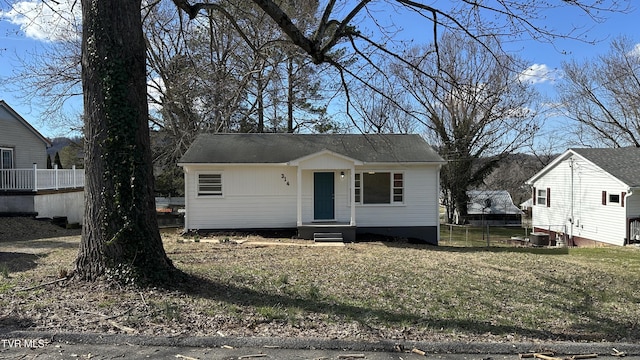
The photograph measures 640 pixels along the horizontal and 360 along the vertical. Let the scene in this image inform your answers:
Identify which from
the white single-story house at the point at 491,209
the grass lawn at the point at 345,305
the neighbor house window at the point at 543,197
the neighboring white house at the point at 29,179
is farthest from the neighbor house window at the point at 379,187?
the white single-story house at the point at 491,209

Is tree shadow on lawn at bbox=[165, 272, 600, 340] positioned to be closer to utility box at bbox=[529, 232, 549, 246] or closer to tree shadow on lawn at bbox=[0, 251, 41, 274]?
tree shadow on lawn at bbox=[0, 251, 41, 274]

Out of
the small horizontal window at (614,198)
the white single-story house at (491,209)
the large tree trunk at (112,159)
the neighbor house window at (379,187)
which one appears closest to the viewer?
the large tree trunk at (112,159)

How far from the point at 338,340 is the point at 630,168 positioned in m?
23.0

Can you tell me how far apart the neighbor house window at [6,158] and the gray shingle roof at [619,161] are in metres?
29.3

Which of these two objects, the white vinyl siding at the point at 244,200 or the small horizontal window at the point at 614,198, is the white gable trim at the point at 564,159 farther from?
the white vinyl siding at the point at 244,200

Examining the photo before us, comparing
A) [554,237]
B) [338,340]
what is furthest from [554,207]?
[338,340]

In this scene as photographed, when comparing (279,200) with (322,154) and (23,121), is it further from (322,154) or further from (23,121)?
(23,121)

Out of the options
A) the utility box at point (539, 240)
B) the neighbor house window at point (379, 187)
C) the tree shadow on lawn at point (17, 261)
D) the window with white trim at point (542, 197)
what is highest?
the neighbor house window at point (379, 187)

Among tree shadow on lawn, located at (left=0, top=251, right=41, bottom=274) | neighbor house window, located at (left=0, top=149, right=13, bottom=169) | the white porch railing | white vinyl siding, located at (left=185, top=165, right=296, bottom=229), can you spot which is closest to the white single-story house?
white vinyl siding, located at (left=185, top=165, right=296, bottom=229)

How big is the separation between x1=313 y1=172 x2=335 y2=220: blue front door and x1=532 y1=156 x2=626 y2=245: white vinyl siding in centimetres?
1419

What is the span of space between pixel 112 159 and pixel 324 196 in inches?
444

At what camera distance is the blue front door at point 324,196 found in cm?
1612

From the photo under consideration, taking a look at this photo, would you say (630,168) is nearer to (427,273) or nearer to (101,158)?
(427,273)

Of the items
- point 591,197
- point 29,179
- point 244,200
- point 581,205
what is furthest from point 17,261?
point 581,205
